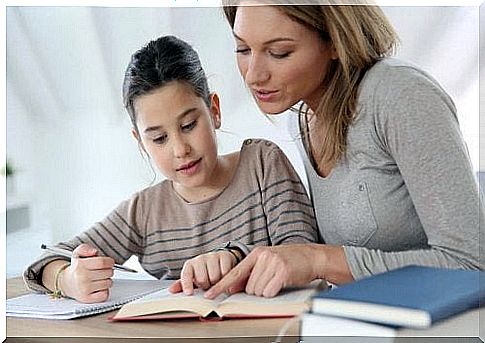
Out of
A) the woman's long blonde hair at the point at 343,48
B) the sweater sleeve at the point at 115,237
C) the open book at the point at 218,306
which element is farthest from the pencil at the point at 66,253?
the woman's long blonde hair at the point at 343,48

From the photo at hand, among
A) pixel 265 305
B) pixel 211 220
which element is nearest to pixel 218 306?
pixel 265 305

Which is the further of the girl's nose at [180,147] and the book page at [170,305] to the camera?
the girl's nose at [180,147]

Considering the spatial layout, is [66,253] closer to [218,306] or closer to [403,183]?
[218,306]

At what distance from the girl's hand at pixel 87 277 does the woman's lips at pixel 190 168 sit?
0.50 feet

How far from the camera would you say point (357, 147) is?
112 centimetres

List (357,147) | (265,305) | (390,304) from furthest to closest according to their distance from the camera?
(357,147)
(265,305)
(390,304)

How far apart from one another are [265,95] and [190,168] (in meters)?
0.14

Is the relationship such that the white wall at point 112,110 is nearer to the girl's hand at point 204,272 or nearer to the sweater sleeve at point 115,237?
the sweater sleeve at point 115,237

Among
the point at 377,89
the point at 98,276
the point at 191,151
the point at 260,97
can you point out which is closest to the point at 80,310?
the point at 98,276

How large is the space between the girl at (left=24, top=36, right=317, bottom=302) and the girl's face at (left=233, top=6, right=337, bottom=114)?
0.21 ft

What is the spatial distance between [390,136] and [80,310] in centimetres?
45

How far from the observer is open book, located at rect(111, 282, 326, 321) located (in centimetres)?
101

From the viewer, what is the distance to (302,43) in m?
1.11

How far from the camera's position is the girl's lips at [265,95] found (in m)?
1.14
